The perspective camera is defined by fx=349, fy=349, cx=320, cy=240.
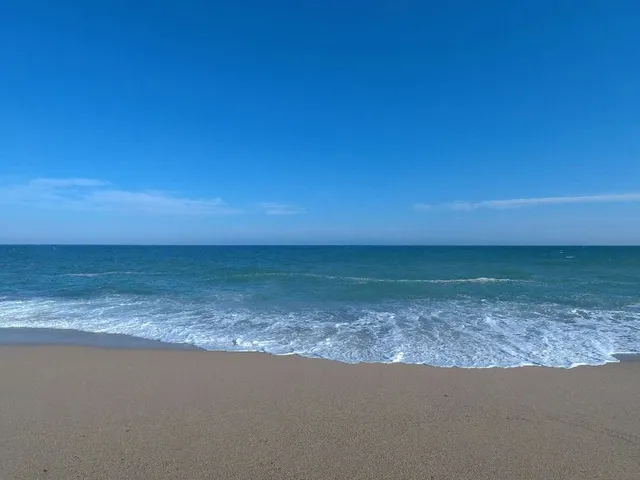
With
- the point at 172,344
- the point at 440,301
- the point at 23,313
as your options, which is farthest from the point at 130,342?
the point at 440,301

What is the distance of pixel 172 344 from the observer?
26.5 feet

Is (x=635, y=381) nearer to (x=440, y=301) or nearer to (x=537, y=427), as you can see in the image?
(x=537, y=427)

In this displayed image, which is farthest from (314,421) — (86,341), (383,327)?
(86,341)

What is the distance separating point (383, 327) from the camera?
9.63m

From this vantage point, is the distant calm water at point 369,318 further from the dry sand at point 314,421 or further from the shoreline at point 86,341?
the dry sand at point 314,421

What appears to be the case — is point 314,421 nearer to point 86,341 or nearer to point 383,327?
point 383,327

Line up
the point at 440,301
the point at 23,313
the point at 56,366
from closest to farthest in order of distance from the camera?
1. the point at 56,366
2. the point at 23,313
3. the point at 440,301

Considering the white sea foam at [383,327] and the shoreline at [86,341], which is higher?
the white sea foam at [383,327]

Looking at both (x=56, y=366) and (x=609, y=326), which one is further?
(x=609, y=326)

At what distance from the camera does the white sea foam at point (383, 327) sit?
7.25m

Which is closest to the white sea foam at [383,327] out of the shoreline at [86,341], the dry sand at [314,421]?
the shoreline at [86,341]

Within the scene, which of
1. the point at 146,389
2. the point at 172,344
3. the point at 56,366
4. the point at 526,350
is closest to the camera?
the point at 146,389

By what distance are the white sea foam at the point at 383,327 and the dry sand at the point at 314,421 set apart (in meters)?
0.85

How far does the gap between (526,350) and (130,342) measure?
29.2 feet
